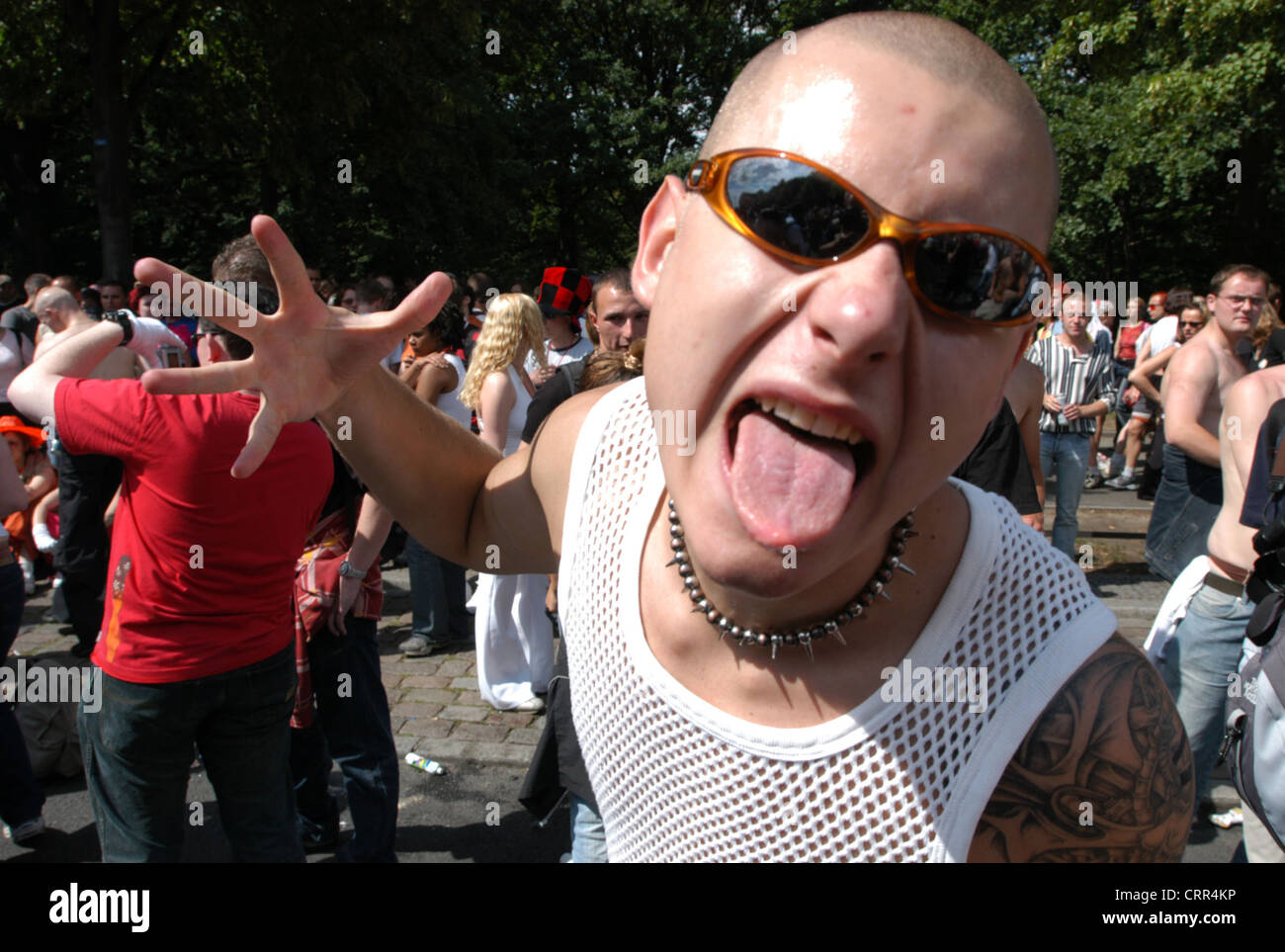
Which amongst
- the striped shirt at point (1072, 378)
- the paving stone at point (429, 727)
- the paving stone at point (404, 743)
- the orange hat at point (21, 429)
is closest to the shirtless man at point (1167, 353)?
the striped shirt at point (1072, 378)

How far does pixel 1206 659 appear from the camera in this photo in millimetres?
3650

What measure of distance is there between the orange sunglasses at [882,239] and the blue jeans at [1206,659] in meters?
3.06

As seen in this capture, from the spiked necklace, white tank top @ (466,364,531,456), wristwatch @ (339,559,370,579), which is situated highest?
the spiked necklace

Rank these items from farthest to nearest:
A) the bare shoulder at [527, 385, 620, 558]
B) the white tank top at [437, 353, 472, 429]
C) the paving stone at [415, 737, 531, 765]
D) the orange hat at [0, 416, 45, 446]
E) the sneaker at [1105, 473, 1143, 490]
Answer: the sneaker at [1105, 473, 1143, 490] < the orange hat at [0, 416, 45, 446] < the white tank top at [437, 353, 472, 429] < the paving stone at [415, 737, 531, 765] < the bare shoulder at [527, 385, 620, 558]

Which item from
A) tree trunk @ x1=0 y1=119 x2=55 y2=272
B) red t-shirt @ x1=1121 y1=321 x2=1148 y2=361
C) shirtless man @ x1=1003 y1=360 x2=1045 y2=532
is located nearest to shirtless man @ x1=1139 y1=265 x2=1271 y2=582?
shirtless man @ x1=1003 y1=360 x2=1045 y2=532

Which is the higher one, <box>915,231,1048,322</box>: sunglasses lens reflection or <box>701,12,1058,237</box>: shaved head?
<box>701,12,1058,237</box>: shaved head

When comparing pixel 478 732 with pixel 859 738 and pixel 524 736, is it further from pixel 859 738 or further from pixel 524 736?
pixel 859 738

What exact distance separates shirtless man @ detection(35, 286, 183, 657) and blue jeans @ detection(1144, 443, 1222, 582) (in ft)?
18.8

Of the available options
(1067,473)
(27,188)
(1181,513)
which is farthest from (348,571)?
(27,188)

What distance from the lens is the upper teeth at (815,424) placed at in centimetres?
109

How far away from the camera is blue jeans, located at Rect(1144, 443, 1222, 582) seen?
4.56 m

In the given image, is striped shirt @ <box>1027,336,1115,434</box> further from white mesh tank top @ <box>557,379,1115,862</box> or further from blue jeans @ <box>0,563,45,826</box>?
blue jeans @ <box>0,563,45,826</box>

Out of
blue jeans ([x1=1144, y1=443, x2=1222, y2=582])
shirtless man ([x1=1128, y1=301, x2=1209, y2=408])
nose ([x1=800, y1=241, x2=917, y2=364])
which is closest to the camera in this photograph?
nose ([x1=800, y1=241, x2=917, y2=364])

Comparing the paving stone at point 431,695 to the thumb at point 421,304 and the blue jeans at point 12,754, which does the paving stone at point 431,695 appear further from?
the thumb at point 421,304
